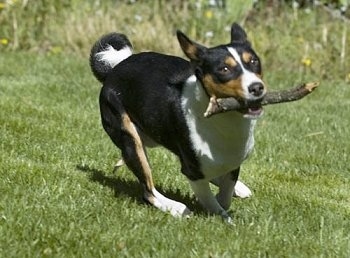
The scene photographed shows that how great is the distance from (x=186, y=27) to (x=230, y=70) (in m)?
7.66

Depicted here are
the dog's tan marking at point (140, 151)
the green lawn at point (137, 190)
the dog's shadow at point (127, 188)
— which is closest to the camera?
the green lawn at point (137, 190)

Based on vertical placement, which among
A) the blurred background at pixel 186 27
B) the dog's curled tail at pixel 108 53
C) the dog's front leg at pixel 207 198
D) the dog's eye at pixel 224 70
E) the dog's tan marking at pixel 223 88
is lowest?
the blurred background at pixel 186 27

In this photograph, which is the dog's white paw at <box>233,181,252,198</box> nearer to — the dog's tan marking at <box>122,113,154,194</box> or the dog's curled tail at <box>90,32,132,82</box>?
the dog's tan marking at <box>122,113,154,194</box>

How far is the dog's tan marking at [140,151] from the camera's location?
18.1 ft

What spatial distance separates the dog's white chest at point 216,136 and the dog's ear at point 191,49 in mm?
172

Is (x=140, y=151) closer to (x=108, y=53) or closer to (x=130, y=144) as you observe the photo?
(x=130, y=144)

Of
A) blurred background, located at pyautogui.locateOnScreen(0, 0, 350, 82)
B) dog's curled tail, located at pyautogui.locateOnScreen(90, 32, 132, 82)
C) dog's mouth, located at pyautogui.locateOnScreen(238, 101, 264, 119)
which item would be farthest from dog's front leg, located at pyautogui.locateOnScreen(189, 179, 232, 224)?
blurred background, located at pyautogui.locateOnScreen(0, 0, 350, 82)

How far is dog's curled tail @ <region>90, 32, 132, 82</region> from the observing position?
20.2 ft

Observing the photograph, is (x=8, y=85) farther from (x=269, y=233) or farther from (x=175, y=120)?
(x=269, y=233)

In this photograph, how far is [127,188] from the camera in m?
5.91

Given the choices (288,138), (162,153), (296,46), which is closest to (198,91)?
(162,153)

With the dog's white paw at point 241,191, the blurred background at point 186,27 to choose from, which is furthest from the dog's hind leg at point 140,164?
the blurred background at point 186,27

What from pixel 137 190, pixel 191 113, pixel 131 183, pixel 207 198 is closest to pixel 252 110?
pixel 191 113

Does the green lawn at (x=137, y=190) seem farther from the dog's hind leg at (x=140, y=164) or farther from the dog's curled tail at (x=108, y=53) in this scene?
the dog's curled tail at (x=108, y=53)
